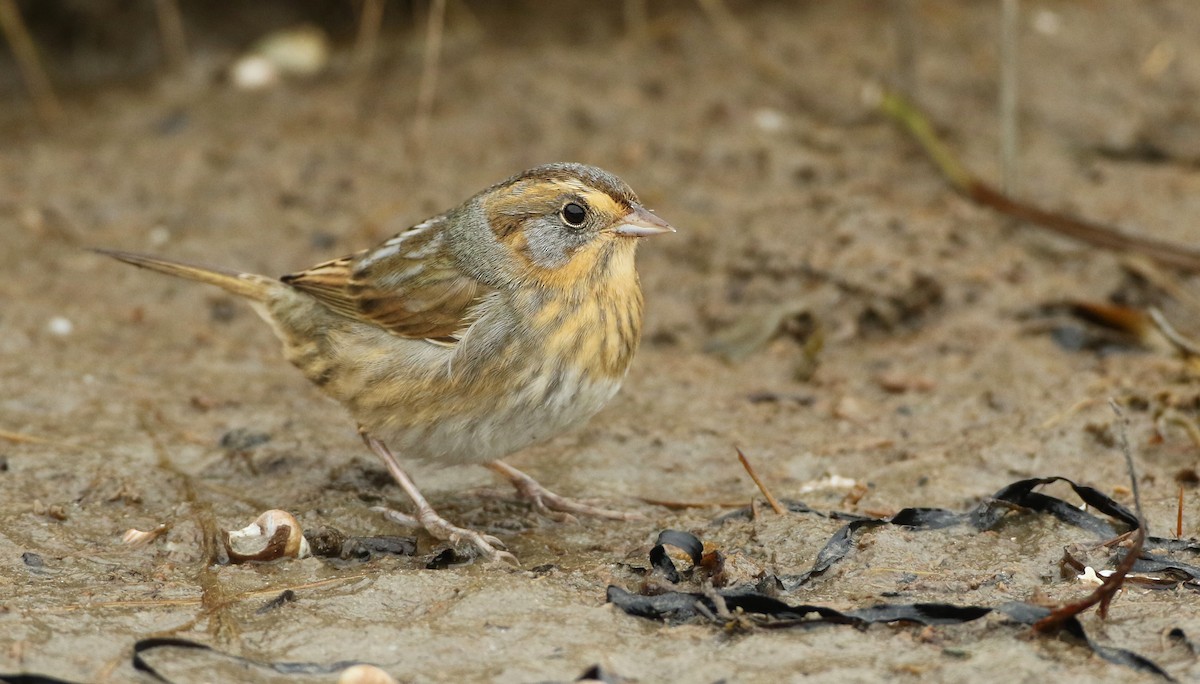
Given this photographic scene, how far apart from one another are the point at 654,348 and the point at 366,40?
11.0 feet

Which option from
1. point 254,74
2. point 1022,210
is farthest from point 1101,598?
point 254,74

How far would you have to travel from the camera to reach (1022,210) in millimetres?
6945

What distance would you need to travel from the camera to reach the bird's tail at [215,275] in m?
5.42

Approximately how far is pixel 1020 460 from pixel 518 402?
76.8 inches

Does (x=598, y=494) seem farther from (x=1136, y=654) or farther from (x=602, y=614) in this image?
(x=1136, y=654)

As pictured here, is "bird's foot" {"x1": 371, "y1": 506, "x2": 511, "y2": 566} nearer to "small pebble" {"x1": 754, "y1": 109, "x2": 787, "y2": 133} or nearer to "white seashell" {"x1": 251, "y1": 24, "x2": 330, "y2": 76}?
"small pebble" {"x1": 754, "y1": 109, "x2": 787, "y2": 133}

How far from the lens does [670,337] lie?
21.8ft

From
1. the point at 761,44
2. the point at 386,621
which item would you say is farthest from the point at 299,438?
the point at 761,44

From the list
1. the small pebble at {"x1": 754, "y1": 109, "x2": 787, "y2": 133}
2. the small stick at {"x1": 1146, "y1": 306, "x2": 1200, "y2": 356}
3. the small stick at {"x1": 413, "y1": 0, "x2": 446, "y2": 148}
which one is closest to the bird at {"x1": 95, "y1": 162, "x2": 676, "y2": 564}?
the small stick at {"x1": 1146, "y1": 306, "x2": 1200, "y2": 356}

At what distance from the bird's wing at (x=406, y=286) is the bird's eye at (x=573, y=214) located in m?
0.37

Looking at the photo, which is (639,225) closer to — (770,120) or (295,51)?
(770,120)

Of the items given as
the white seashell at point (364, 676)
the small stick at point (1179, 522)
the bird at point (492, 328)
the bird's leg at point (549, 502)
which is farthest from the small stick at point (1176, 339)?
the white seashell at point (364, 676)

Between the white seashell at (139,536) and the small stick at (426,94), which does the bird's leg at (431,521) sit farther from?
the small stick at (426,94)

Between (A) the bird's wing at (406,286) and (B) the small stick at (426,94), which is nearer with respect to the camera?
(A) the bird's wing at (406,286)
